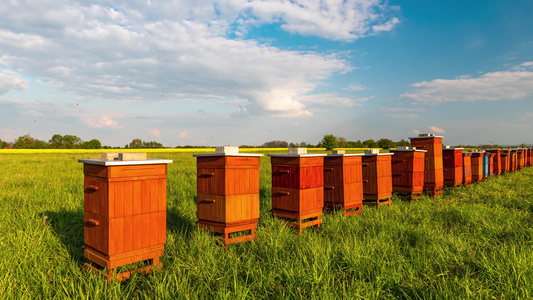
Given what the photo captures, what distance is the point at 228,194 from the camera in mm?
5785

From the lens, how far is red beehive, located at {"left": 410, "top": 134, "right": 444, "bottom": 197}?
11.9 m

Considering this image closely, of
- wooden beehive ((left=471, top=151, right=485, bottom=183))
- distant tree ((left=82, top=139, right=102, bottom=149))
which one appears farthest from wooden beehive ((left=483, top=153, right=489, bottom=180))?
distant tree ((left=82, top=139, right=102, bottom=149))

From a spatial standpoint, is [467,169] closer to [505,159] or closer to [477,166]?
[477,166]

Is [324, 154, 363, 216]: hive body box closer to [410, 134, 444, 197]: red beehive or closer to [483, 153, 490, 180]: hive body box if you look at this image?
[410, 134, 444, 197]: red beehive

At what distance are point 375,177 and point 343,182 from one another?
1.77 metres

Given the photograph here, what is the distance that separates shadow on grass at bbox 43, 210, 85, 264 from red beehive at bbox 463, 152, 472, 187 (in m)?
15.8

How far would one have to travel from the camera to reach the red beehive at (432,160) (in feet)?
39.2

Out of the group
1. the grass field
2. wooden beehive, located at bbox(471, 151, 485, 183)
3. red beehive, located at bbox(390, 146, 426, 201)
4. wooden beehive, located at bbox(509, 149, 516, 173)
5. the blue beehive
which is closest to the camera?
the grass field

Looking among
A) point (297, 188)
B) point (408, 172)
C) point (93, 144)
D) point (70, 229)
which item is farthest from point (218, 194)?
point (93, 144)

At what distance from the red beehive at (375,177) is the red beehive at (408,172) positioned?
1.41 metres

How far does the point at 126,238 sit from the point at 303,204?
149 inches

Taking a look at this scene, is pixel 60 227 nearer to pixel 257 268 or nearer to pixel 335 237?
pixel 257 268

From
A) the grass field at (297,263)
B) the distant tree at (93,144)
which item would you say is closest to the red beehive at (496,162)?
the grass field at (297,263)

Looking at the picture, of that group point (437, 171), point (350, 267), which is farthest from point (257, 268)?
point (437, 171)
